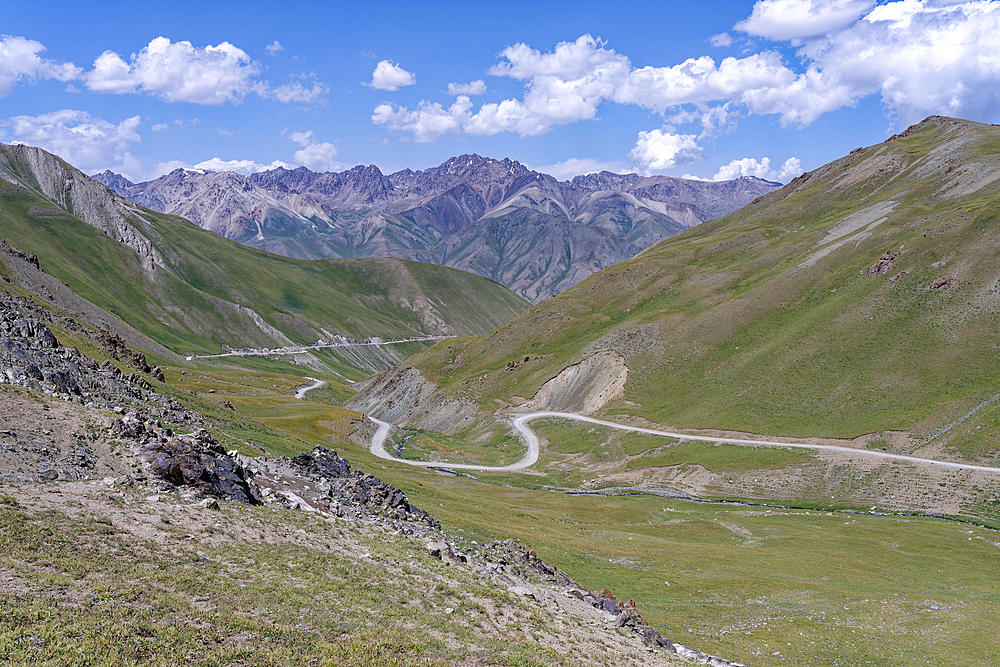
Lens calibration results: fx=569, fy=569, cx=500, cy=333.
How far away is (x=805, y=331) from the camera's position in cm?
9894

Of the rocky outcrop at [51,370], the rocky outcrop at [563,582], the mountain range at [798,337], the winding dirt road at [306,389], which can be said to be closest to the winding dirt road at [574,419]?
the mountain range at [798,337]

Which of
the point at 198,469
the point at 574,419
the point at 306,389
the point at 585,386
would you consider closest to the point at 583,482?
the point at 574,419

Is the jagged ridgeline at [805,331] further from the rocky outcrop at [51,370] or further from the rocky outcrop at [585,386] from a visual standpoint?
the rocky outcrop at [51,370]

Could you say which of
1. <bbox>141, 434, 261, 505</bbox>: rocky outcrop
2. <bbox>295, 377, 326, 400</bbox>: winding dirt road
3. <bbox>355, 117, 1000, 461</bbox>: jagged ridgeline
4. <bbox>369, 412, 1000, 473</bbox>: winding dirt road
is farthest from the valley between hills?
<bbox>295, 377, 326, 400</bbox>: winding dirt road

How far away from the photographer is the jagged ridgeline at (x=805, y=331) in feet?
264

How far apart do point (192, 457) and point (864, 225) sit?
146 m

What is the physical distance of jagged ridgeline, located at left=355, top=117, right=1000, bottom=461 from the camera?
80562 mm

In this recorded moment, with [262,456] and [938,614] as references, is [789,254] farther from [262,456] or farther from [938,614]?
[262,456]

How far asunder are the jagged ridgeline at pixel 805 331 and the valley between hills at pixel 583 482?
1.85ft

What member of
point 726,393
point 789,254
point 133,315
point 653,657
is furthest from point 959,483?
point 133,315

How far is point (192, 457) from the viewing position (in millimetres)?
29797

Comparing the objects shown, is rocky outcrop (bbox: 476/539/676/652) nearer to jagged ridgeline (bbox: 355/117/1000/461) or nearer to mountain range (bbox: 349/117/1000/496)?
mountain range (bbox: 349/117/1000/496)

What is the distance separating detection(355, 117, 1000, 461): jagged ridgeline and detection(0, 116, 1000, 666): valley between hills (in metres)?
0.56

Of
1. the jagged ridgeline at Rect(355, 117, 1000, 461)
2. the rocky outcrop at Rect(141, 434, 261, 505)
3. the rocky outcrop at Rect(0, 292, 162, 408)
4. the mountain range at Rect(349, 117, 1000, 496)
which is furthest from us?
the jagged ridgeline at Rect(355, 117, 1000, 461)
